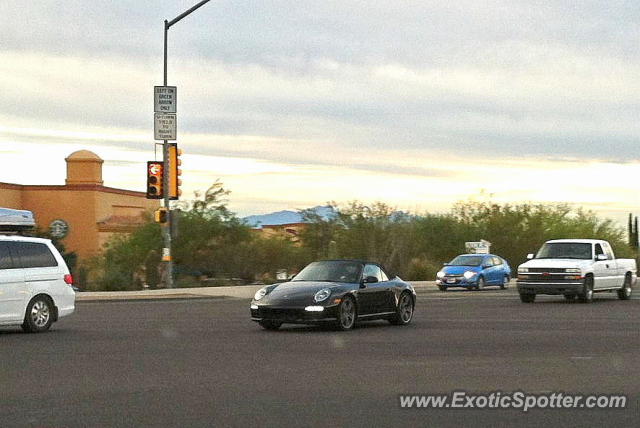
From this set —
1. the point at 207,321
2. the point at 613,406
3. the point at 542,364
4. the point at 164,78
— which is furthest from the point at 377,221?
the point at 613,406

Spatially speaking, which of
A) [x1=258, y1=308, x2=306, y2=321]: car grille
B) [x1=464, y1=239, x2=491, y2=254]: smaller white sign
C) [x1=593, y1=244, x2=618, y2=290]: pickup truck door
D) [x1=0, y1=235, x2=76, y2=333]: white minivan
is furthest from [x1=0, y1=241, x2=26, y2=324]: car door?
[x1=464, y1=239, x2=491, y2=254]: smaller white sign

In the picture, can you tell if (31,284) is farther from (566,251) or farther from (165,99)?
(165,99)

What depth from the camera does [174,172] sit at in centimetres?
4306

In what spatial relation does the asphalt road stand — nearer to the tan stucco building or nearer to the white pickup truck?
the white pickup truck

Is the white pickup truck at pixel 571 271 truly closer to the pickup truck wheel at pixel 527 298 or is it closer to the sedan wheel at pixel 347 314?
the pickup truck wheel at pixel 527 298

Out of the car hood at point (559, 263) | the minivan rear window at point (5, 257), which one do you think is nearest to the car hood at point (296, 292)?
the minivan rear window at point (5, 257)

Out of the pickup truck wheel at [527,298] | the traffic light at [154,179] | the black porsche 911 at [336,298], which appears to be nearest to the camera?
the black porsche 911 at [336,298]

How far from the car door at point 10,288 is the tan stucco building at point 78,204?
46.9 m

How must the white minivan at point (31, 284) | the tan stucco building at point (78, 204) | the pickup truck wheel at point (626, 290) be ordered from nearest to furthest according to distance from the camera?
the white minivan at point (31, 284) < the pickup truck wheel at point (626, 290) < the tan stucco building at point (78, 204)

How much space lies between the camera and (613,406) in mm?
12133

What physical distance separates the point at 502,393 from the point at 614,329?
11.5m

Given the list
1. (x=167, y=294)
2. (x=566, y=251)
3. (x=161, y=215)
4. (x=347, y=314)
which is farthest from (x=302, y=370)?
(x=161, y=215)

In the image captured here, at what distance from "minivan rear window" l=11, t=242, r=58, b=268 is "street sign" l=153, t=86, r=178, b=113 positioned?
62.2ft

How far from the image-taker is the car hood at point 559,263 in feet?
115
